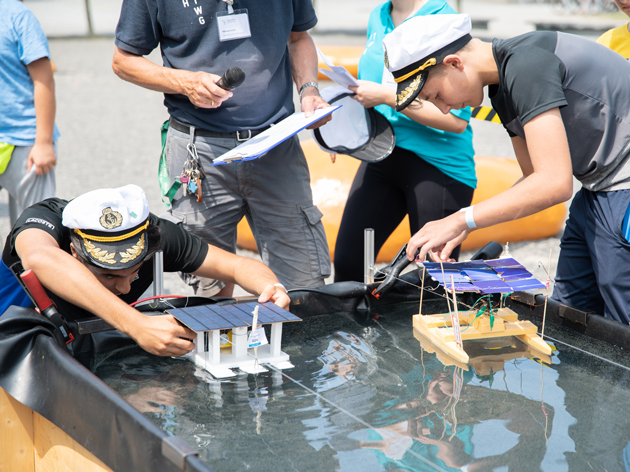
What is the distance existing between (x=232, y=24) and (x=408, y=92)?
0.70m

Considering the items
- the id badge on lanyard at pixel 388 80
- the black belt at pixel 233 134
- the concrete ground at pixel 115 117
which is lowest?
the concrete ground at pixel 115 117

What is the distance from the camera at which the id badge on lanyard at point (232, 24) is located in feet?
6.84

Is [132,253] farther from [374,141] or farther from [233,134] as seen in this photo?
[374,141]

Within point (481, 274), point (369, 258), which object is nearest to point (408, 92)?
point (481, 274)

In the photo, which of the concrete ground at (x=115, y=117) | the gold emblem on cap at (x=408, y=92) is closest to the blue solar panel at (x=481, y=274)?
the gold emblem on cap at (x=408, y=92)

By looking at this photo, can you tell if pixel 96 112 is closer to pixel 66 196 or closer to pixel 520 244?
pixel 66 196

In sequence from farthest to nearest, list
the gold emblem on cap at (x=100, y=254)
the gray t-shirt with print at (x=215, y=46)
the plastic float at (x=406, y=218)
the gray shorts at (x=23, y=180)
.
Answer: the plastic float at (x=406, y=218) < the gray shorts at (x=23, y=180) < the gray t-shirt with print at (x=215, y=46) < the gold emblem on cap at (x=100, y=254)

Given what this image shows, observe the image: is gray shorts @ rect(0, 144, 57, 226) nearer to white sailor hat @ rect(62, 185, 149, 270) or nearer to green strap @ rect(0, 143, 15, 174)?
green strap @ rect(0, 143, 15, 174)

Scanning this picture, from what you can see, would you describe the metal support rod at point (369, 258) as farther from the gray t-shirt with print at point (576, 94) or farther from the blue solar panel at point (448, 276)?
the gray t-shirt with print at point (576, 94)

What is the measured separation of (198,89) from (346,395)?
1004 millimetres

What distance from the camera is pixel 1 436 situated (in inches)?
60.3

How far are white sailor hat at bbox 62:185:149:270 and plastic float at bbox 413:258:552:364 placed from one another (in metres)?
0.78

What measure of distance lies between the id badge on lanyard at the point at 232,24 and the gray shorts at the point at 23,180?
1.44 meters

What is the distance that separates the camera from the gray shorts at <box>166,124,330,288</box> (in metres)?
2.20
